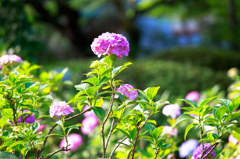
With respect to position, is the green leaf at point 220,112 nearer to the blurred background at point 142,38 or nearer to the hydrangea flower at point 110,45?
the hydrangea flower at point 110,45

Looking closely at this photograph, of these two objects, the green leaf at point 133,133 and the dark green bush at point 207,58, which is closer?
the green leaf at point 133,133

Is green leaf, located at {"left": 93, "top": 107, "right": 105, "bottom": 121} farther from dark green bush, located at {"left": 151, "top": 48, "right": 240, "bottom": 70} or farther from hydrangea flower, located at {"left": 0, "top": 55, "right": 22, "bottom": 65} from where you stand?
dark green bush, located at {"left": 151, "top": 48, "right": 240, "bottom": 70}

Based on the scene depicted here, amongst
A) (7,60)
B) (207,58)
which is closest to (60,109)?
(7,60)

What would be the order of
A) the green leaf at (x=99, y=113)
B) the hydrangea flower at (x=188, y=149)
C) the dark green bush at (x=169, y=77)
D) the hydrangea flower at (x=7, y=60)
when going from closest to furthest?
1. the green leaf at (x=99, y=113)
2. the hydrangea flower at (x=7, y=60)
3. the hydrangea flower at (x=188, y=149)
4. the dark green bush at (x=169, y=77)

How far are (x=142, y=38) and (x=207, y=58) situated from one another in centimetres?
537

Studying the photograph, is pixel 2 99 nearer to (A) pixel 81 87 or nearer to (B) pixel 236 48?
(A) pixel 81 87

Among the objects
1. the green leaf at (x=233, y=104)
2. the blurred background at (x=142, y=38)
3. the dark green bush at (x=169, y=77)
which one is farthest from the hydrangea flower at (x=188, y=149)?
the dark green bush at (x=169, y=77)

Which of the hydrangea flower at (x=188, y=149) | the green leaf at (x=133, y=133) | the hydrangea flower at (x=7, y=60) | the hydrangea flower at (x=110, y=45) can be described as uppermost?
the hydrangea flower at (x=7, y=60)

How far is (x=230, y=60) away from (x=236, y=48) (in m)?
2.32

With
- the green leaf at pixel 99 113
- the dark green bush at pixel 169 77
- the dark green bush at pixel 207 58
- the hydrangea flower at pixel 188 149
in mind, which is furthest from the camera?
the dark green bush at pixel 207 58

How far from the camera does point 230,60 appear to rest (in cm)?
626

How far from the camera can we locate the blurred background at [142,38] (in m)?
3.44

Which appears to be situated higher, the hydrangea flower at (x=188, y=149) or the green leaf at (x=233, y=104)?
the green leaf at (x=233, y=104)

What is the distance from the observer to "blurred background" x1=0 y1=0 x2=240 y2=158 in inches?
135
